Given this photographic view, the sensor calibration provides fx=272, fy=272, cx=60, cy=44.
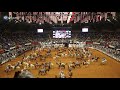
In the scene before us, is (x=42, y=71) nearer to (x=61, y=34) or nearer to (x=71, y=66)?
(x=71, y=66)

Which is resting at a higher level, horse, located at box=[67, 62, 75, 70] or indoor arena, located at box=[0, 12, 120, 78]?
indoor arena, located at box=[0, 12, 120, 78]

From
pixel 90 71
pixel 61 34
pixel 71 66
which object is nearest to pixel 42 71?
pixel 71 66

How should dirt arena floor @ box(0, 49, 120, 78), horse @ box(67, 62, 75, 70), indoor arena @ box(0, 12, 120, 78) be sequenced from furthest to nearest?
horse @ box(67, 62, 75, 70) < indoor arena @ box(0, 12, 120, 78) < dirt arena floor @ box(0, 49, 120, 78)

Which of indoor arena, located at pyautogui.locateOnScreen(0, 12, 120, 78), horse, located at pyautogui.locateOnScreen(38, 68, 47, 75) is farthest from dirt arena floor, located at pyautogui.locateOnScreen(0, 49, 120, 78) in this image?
horse, located at pyautogui.locateOnScreen(38, 68, 47, 75)

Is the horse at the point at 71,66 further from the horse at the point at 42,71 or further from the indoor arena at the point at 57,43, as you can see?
the horse at the point at 42,71

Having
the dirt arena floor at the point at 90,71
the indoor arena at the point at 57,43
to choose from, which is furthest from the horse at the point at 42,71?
the dirt arena floor at the point at 90,71

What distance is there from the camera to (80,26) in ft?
47.2

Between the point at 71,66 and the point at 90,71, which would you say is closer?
the point at 90,71

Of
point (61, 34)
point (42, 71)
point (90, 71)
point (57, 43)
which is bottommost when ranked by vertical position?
point (90, 71)

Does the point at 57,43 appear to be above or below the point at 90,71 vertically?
above

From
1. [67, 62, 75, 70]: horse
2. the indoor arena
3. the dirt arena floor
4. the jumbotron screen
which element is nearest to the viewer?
the dirt arena floor

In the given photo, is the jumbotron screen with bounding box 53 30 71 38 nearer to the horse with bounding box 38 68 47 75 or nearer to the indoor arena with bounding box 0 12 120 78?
the indoor arena with bounding box 0 12 120 78
